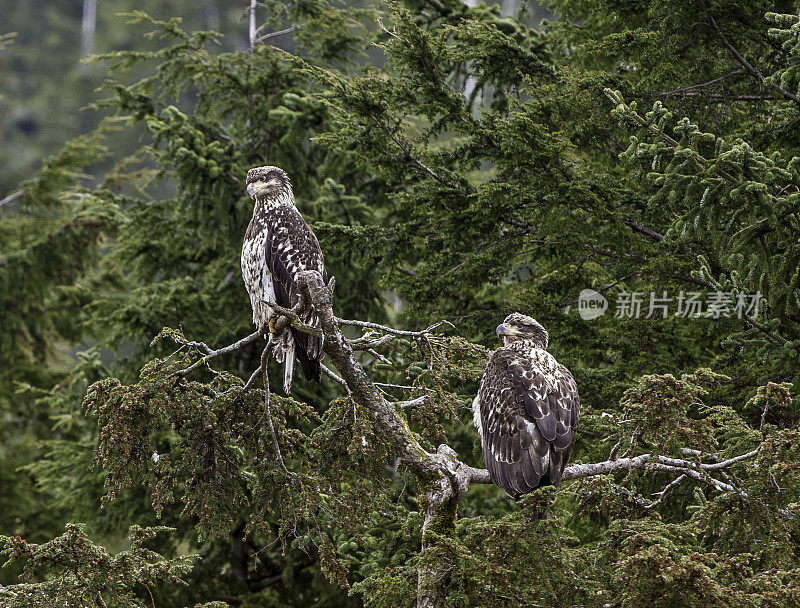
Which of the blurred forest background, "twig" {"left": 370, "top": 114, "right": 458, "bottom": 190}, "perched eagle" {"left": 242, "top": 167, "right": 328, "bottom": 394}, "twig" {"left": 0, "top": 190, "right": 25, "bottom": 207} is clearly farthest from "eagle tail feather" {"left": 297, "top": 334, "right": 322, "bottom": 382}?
"twig" {"left": 0, "top": 190, "right": 25, "bottom": 207}

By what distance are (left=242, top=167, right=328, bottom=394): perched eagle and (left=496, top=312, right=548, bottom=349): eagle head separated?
1.16 metres

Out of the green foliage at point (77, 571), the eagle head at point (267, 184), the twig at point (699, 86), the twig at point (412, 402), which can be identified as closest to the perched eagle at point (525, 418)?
the twig at point (412, 402)

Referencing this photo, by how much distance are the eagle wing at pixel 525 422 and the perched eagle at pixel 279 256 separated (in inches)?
43.2

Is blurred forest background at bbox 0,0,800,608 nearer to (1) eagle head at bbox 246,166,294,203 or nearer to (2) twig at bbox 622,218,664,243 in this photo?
(2) twig at bbox 622,218,664,243

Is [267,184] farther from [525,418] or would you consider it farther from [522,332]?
[525,418]

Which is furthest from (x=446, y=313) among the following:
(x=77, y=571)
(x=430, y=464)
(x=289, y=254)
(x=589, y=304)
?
(x=77, y=571)

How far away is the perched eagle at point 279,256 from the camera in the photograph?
5520mm

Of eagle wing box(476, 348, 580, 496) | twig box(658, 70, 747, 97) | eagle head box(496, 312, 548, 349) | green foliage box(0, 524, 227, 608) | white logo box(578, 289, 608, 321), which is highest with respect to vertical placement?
twig box(658, 70, 747, 97)

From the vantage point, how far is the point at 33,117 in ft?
165

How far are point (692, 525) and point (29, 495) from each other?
1133 centimetres

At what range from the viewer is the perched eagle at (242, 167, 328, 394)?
217 inches

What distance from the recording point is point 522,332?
18.3ft

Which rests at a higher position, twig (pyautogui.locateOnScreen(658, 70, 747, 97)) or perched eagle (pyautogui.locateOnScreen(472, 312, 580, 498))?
twig (pyautogui.locateOnScreen(658, 70, 747, 97))

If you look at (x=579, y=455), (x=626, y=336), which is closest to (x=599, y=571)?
(x=579, y=455)
